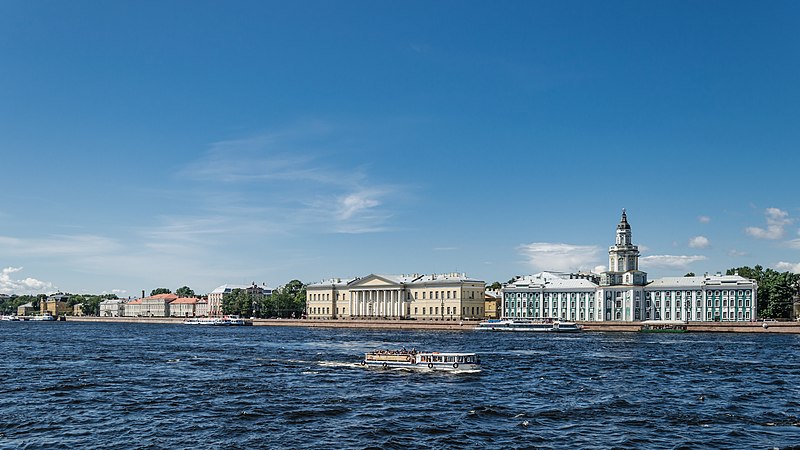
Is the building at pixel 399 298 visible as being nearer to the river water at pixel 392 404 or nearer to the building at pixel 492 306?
the building at pixel 492 306

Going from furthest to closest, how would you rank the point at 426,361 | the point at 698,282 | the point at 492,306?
the point at 492,306 < the point at 698,282 < the point at 426,361

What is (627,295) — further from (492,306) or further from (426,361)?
(426,361)

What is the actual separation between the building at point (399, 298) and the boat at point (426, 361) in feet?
353

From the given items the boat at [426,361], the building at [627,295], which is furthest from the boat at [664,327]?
the boat at [426,361]

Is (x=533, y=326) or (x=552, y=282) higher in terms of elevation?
(x=552, y=282)

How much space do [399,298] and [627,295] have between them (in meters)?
50.3

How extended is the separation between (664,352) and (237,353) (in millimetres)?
36742

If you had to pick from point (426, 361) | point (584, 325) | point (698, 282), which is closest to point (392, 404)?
point (426, 361)

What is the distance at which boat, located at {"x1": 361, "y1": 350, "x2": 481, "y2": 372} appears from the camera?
5119 cm

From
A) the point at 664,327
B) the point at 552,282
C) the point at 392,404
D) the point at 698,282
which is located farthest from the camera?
the point at 552,282

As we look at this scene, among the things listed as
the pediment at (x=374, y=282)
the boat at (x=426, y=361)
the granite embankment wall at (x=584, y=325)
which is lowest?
the granite embankment wall at (x=584, y=325)

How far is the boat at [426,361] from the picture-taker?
168ft

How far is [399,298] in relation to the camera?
174 m

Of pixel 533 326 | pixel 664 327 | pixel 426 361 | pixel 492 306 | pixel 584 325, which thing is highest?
pixel 426 361
